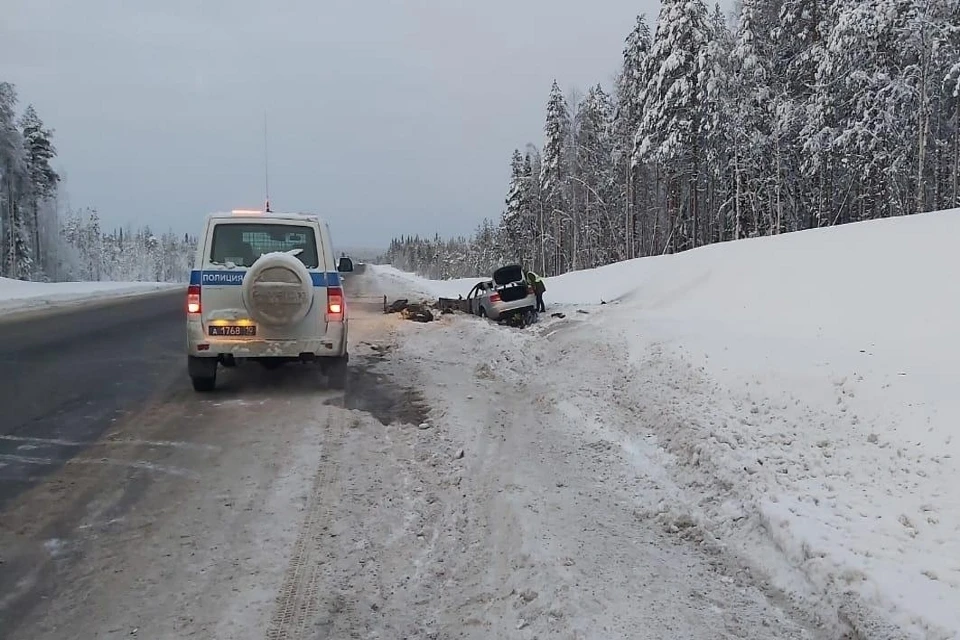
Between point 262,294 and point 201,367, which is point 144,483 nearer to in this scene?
point 262,294

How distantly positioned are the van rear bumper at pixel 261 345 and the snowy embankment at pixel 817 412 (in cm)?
301

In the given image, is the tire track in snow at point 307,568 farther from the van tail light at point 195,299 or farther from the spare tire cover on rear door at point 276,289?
the van tail light at point 195,299

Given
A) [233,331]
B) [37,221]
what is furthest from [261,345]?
[37,221]

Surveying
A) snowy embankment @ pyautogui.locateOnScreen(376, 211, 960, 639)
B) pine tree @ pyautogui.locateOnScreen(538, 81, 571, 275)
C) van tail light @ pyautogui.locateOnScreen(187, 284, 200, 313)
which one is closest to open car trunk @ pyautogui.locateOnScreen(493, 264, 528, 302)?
snowy embankment @ pyautogui.locateOnScreen(376, 211, 960, 639)

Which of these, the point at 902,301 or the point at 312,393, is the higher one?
the point at 902,301

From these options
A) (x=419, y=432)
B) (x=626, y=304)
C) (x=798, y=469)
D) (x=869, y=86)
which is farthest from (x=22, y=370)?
(x=869, y=86)

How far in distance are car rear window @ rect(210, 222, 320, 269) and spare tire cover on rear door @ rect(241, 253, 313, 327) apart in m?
0.50

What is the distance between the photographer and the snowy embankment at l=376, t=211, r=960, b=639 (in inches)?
139

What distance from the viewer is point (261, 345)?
7598 mm

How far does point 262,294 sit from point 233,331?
2.26ft

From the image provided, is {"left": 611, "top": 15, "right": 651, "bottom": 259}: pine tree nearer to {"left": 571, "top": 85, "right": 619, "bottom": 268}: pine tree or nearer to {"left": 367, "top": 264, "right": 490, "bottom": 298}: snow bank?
{"left": 571, "top": 85, "right": 619, "bottom": 268}: pine tree

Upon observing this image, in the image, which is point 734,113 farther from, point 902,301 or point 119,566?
point 119,566

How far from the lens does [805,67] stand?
112 ft

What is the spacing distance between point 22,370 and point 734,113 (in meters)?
34.6
